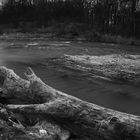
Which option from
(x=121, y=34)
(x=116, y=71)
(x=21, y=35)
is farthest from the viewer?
(x=21, y=35)

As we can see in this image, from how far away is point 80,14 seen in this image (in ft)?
148

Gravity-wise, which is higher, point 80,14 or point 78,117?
point 80,14

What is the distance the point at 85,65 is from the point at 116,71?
8.20 ft

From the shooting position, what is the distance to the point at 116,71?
15.5 meters

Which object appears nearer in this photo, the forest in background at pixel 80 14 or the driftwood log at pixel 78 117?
the driftwood log at pixel 78 117

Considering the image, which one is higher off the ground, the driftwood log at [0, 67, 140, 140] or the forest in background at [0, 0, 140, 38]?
the forest in background at [0, 0, 140, 38]

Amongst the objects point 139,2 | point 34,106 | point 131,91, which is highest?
point 139,2

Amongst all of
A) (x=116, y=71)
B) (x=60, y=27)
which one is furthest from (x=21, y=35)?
(x=116, y=71)

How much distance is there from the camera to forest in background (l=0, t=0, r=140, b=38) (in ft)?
119

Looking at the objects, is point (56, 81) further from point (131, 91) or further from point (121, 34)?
point (121, 34)

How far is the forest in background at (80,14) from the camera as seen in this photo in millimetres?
36281

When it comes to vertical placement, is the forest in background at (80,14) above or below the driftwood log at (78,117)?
above

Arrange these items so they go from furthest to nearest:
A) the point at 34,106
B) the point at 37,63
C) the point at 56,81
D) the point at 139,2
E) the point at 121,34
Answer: the point at 139,2
the point at 121,34
the point at 37,63
the point at 56,81
the point at 34,106

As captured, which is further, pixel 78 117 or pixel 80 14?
pixel 80 14
